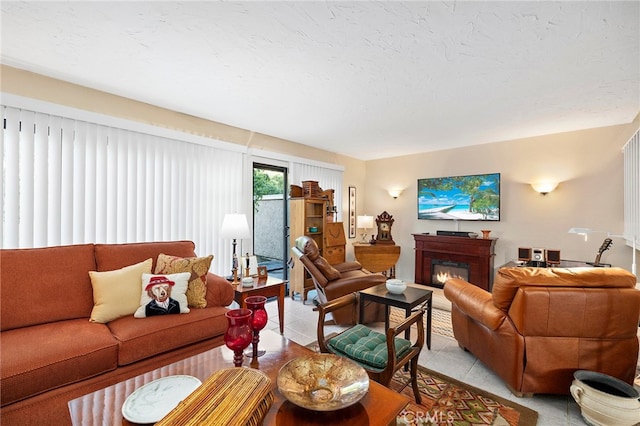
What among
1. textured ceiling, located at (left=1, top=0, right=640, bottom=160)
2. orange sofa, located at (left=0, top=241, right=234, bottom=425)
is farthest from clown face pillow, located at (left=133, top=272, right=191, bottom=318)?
textured ceiling, located at (left=1, top=0, right=640, bottom=160)

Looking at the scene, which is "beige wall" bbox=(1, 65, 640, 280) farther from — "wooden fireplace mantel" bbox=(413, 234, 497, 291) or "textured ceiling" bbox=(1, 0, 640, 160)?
"wooden fireplace mantel" bbox=(413, 234, 497, 291)

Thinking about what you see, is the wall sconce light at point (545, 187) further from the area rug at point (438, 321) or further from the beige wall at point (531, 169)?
the area rug at point (438, 321)

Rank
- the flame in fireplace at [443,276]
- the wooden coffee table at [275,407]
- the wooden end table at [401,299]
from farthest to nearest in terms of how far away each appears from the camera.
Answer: the flame in fireplace at [443,276] < the wooden end table at [401,299] < the wooden coffee table at [275,407]

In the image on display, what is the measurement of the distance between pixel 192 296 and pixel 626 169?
5.13 metres

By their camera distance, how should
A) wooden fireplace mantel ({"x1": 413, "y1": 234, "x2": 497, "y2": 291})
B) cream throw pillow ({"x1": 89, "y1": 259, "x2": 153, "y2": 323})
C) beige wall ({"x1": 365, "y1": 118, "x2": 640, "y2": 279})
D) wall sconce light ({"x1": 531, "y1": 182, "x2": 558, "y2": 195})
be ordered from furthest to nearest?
wooden fireplace mantel ({"x1": 413, "y1": 234, "x2": 497, "y2": 291}), wall sconce light ({"x1": 531, "y1": 182, "x2": 558, "y2": 195}), beige wall ({"x1": 365, "y1": 118, "x2": 640, "y2": 279}), cream throw pillow ({"x1": 89, "y1": 259, "x2": 153, "y2": 323})

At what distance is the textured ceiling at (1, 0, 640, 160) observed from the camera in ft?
5.53

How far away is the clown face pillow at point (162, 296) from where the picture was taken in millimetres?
2152

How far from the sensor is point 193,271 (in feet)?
7.93

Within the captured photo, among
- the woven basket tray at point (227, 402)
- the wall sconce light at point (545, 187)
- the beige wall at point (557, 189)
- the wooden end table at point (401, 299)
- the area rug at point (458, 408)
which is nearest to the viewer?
the woven basket tray at point (227, 402)

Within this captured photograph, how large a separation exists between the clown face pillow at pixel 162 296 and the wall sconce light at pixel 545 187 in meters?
4.78

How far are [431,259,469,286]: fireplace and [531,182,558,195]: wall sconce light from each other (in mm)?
1497

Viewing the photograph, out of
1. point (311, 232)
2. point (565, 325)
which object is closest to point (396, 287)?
point (565, 325)

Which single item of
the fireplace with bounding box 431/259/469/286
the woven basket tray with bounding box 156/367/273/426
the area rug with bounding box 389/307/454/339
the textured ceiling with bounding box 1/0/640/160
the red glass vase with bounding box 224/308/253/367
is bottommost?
the area rug with bounding box 389/307/454/339

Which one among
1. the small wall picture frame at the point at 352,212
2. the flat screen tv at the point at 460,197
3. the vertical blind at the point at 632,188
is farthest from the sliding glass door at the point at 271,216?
the vertical blind at the point at 632,188
